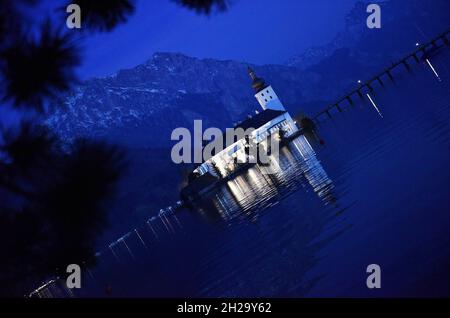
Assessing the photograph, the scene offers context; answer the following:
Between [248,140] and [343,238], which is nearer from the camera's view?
[343,238]

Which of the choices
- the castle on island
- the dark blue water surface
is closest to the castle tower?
the castle on island

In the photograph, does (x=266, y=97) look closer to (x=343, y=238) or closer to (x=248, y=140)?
(x=248, y=140)

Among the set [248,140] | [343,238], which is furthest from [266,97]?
[343,238]

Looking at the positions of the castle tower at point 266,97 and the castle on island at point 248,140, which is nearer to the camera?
the castle on island at point 248,140

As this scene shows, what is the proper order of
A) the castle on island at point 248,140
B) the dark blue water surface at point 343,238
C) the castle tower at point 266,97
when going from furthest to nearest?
1. the castle tower at point 266,97
2. the castle on island at point 248,140
3. the dark blue water surface at point 343,238

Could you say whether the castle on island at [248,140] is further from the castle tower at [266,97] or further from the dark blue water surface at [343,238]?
the dark blue water surface at [343,238]

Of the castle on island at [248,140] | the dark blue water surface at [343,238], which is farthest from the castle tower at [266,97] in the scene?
the dark blue water surface at [343,238]

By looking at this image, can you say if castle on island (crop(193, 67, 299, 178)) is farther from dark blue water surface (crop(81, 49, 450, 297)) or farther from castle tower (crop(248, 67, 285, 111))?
dark blue water surface (crop(81, 49, 450, 297))

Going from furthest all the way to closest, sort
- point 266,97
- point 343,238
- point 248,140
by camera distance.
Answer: point 266,97 < point 248,140 < point 343,238

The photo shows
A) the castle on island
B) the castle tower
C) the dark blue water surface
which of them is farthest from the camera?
the castle tower

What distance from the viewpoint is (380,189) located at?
22438mm

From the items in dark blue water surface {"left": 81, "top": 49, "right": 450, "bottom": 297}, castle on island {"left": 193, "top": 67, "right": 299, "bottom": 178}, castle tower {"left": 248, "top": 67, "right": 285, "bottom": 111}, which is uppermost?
castle tower {"left": 248, "top": 67, "right": 285, "bottom": 111}
